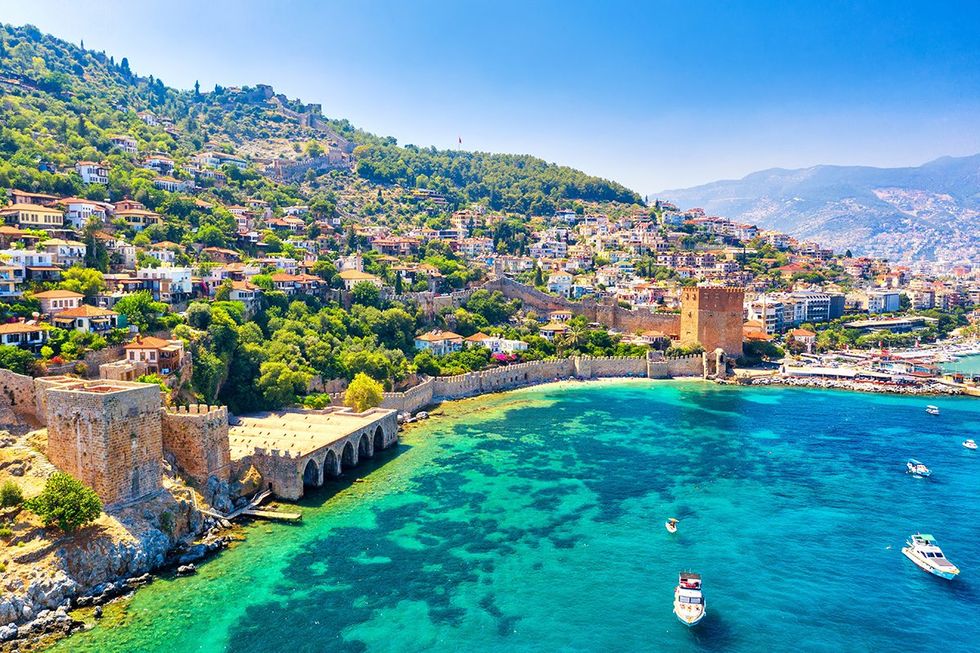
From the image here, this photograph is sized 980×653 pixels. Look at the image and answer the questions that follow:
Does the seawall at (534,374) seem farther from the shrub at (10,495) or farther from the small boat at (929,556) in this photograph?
the small boat at (929,556)

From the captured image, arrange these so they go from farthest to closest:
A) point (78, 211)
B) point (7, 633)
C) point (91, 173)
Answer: point (91, 173) → point (78, 211) → point (7, 633)

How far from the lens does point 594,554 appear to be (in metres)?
20.1

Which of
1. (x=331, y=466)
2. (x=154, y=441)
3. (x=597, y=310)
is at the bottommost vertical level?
(x=331, y=466)

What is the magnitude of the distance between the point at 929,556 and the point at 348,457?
20561 mm

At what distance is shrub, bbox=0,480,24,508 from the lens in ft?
54.8

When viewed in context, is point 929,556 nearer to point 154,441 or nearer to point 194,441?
point 194,441

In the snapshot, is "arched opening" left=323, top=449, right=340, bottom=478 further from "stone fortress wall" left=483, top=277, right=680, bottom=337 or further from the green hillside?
"stone fortress wall" left=483, top=277, right=680, bottom=337

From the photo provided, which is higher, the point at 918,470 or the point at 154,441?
the point at 154,441

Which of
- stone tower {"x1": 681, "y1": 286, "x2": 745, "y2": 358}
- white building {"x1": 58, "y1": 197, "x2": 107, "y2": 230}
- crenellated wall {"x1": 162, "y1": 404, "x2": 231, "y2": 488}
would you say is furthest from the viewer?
stone tower {"x1": 681, "y1": 286, "x2": 745, "y2": 358}

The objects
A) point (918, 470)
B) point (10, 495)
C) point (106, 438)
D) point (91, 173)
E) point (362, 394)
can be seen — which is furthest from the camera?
point (91, 173)

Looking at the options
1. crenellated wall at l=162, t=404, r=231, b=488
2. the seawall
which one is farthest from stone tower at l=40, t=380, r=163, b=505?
the seawall

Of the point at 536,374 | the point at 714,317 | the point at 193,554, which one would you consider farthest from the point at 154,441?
the point at 714,317

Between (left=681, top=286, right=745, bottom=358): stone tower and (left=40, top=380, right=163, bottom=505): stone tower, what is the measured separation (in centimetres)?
4160

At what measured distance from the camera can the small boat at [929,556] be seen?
18938 millimetres
